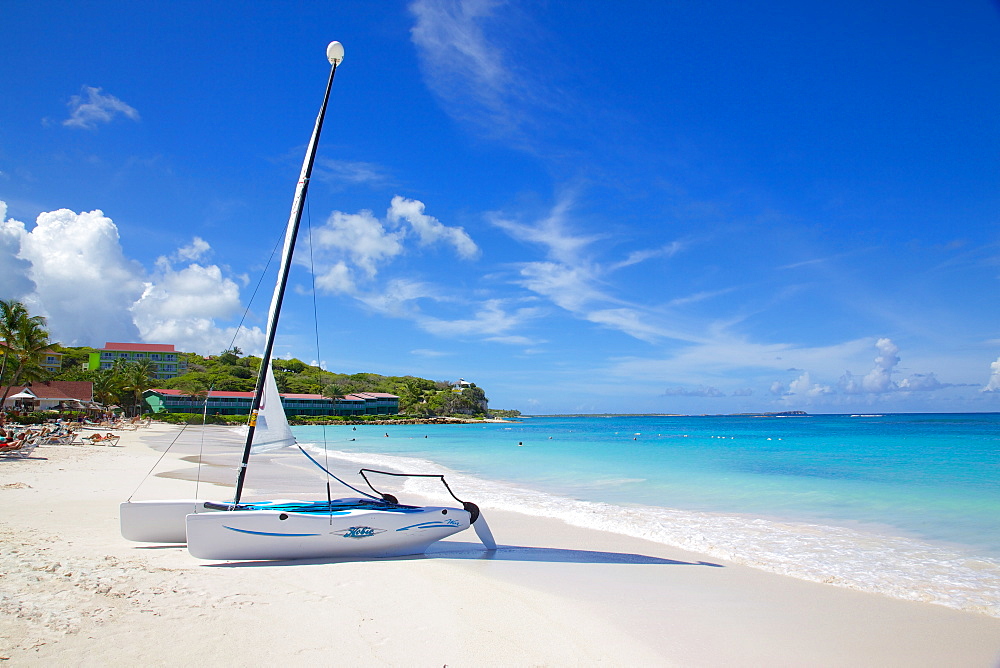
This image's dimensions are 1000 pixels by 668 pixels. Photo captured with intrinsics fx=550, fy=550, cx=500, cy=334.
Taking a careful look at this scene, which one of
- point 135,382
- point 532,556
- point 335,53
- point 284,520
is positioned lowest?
point 532,556

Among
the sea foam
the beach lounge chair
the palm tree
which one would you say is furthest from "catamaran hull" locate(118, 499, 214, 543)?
the palm tree

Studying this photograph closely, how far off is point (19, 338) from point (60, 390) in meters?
20.2

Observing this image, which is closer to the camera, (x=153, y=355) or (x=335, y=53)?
(x=335, y=53)

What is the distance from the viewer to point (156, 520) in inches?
287

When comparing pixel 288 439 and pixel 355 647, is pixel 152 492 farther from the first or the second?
pixel 355 647

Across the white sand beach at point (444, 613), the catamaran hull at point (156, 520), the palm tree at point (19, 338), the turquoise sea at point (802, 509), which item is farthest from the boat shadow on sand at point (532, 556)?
the palm tree at point (19, 338)

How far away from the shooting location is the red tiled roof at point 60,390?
49581 mm

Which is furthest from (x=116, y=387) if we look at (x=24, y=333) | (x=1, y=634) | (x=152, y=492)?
(x=1, y=634)

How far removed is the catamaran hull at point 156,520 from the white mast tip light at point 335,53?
655cm

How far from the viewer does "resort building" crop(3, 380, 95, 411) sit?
45406 millimetres

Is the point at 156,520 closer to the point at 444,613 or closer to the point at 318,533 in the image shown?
the point at 318,533

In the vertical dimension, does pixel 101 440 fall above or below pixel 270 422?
below

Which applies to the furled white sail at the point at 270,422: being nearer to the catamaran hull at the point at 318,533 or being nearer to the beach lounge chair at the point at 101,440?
the catamaran hull at the point at 318,533

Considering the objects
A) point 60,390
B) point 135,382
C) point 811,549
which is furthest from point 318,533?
point 135,382
